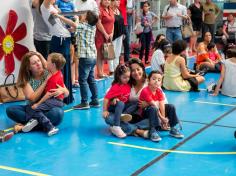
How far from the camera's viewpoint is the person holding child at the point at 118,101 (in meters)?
5.16

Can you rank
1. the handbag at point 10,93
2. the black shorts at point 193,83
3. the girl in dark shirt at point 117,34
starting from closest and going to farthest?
the handbag at point 10,93, the black shorts at point 193,83, the girl in dark shirt at point 117,34

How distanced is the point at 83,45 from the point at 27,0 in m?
1.62

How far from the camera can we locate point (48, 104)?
548 cm

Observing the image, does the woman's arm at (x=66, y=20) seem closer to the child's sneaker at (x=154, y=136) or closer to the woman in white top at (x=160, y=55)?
the child's sneaker at (x=154, y=136)

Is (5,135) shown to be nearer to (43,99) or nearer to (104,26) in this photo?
(43,99)

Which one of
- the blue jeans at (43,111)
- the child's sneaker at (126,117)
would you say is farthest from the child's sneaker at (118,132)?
the blue jeans at (43,111)

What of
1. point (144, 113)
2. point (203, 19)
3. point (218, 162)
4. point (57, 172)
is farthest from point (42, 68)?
point (203, 19)

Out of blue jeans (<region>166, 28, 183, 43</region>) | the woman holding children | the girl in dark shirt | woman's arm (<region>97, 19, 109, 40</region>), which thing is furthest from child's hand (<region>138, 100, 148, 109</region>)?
blue jeans (<region>166, 28, 183, 43</region>)

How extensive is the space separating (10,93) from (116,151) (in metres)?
3.13

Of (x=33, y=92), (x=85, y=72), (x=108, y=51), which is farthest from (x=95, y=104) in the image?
(x=108, y=51)

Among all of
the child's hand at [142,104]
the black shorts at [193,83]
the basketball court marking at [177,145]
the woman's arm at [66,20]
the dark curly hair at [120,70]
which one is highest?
the woman's arm at [66,20]

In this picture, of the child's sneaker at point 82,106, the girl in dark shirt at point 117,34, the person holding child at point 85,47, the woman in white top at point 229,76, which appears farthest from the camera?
the girl in dark shirt at point 117,34

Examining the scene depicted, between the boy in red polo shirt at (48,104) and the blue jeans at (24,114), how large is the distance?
0.22 feet

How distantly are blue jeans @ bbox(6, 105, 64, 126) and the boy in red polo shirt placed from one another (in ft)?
0.22
